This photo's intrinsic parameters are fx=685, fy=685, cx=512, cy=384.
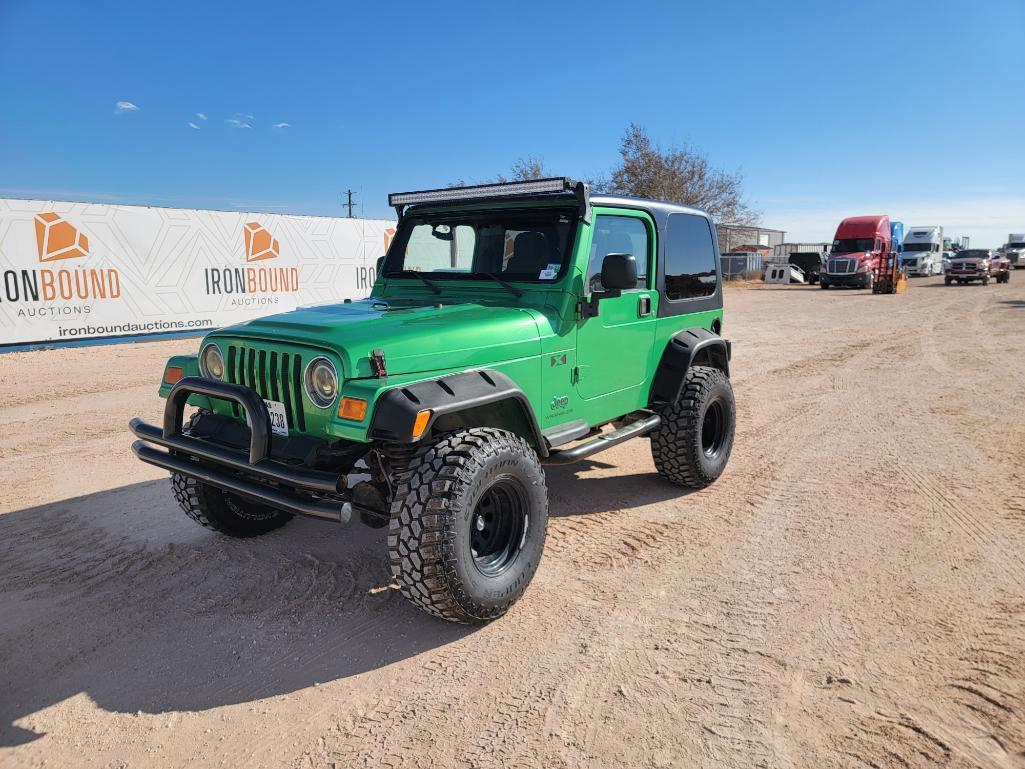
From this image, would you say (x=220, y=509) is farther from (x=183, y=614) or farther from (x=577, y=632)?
(x=577, y=632)

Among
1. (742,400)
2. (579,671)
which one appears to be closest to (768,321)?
(742,400)

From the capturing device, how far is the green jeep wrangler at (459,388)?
3123 millimetres

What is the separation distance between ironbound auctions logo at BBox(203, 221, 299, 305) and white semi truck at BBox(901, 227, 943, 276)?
37.7m

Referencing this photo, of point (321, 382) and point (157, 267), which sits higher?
point (157, 267)

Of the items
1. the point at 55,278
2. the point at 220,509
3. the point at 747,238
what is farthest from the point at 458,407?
the point at 747,238

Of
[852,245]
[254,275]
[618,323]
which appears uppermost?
[852,245]

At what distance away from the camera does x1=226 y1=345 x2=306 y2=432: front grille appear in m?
3.35

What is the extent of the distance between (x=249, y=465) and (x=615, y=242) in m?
2.60

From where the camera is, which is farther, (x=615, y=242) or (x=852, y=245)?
(x=852, y=245)

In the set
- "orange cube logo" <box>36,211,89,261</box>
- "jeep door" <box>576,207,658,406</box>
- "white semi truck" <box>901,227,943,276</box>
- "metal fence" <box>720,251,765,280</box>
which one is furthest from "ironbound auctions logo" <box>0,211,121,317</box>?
"white semi truck" <box>901,227,943,276</box>

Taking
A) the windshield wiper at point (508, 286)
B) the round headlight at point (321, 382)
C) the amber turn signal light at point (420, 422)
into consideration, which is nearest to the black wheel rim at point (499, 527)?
the amber turn signal light at point (420, 422)

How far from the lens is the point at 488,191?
Answer: 4223 mm

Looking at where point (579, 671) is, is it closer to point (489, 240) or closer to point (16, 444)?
point (489, 240)

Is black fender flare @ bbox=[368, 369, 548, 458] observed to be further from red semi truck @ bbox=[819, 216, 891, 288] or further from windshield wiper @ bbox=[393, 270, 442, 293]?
red semi truck @ bbox=[819, 216, 891, 288]
